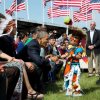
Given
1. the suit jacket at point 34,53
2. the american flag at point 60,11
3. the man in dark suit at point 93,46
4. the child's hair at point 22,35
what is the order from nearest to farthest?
the suit jacket at point 34,53 < the child's hair at point 22,35 < the man in dark suit at point 93,46 < the american flag at point 60,11

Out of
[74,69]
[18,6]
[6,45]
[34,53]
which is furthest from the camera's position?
[18,6]

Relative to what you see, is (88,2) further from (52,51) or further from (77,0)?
(52,51)

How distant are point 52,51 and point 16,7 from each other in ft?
29.7

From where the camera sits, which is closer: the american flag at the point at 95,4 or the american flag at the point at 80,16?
the american flag at the point at 95,4

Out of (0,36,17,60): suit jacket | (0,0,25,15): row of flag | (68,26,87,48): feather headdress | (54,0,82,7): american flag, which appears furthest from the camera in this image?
(54,0,82,7): american flag

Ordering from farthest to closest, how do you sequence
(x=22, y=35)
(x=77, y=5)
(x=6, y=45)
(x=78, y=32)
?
(x=77, y=5), (x=22, y=35), (x=78, y=32), (x=6, y=45)

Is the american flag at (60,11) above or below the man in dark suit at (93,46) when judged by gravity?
above

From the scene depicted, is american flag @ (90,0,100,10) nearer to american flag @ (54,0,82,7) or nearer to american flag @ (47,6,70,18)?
american flag @ (54,0,82,7)

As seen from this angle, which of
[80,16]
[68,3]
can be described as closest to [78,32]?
[68,3]

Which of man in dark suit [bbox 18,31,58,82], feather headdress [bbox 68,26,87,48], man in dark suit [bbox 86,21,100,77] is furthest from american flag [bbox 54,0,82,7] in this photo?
man in dark suit [bbox 18,31,58,82]

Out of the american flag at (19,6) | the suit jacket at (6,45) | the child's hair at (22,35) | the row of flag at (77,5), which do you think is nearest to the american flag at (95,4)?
the row of flag at (77,5)

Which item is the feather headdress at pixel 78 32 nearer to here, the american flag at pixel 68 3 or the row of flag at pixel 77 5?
the row of flag at pixel 77 5

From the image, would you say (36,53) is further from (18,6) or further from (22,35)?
(18,6)

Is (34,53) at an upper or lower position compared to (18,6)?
lower
